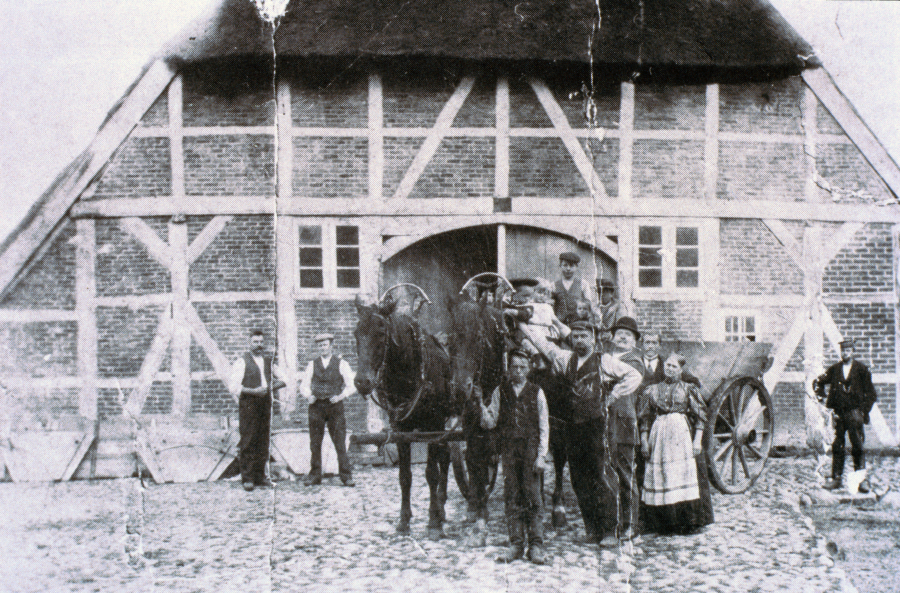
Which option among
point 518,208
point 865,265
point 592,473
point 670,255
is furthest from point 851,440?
point 518,208

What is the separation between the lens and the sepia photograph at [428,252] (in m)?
5.80

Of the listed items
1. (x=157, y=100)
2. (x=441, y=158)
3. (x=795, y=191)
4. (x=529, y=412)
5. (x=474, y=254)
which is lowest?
(x=529, y=412)

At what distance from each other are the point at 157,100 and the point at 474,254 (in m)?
Answer: 3.39

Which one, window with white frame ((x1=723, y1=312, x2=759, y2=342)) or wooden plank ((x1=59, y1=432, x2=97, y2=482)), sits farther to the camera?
window with white frame ((x1=723, y1=312, x2=759, y2=342))

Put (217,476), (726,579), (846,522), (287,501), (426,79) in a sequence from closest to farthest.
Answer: (726,579)
(846,522)
(287,501)
(217,476)
(426,79)

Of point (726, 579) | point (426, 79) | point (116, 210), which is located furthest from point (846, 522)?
point (116, 210)

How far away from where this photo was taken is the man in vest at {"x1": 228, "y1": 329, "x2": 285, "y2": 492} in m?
6.16

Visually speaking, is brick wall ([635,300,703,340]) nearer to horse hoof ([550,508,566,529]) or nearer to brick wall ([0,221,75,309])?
horse hoof ([550,508,566,529])

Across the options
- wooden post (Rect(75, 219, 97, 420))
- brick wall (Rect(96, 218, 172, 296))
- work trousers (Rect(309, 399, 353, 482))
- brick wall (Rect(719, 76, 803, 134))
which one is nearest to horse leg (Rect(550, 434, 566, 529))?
work trousers (Rect(309, 399, 353, 482))

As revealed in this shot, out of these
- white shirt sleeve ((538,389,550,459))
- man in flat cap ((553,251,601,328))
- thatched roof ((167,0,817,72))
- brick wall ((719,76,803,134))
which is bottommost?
white shirt sleeve ((538,389,550,459))

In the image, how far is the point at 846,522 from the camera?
5.41 meters

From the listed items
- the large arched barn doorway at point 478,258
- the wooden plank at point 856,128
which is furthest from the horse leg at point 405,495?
the wooden plank at point 856,128

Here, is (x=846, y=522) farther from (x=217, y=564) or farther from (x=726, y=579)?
(x=217, y=564)

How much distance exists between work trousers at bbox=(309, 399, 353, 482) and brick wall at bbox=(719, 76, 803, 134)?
4650 millimetres
